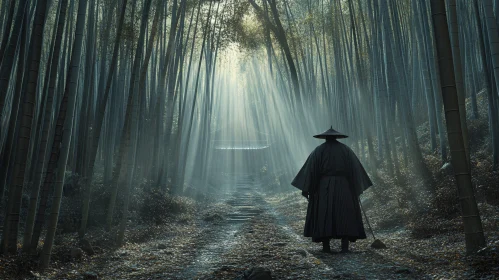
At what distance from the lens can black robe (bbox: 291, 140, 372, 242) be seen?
194 inches

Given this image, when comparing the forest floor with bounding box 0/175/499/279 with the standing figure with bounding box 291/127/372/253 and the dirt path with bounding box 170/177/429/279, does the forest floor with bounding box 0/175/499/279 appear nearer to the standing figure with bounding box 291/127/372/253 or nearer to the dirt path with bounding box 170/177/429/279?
the dirt path with bounding box 170/177/429/279

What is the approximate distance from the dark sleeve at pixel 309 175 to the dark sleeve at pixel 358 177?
0.42m

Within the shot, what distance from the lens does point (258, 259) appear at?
4324 mm

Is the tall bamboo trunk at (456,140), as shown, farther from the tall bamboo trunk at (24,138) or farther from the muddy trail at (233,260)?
the tall bamboo trunk at (24,138)

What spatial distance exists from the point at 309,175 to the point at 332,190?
1.09 feet

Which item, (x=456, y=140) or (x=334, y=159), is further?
(x=334, y=159)

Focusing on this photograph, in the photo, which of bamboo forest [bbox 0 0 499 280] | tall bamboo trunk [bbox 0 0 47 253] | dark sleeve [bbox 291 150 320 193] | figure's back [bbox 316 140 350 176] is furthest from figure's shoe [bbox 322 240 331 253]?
tall bamboo trunk [bbox 0 0 47 253]

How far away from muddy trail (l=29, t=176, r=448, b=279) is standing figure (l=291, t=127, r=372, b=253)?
239 mm

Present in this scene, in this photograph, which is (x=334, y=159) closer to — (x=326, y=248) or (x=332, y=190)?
(x=332, y=190)

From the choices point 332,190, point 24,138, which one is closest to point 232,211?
point 332,190

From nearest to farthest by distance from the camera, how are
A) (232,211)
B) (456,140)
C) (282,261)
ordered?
1. (456,140)
2. (282,261)
3. (232,211)

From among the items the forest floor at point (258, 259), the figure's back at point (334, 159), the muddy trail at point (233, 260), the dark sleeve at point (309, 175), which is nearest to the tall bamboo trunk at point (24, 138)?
the forest floor at point (258, 259)

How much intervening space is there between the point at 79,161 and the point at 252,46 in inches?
224

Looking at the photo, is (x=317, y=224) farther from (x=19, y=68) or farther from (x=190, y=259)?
(x=19, y=68)
